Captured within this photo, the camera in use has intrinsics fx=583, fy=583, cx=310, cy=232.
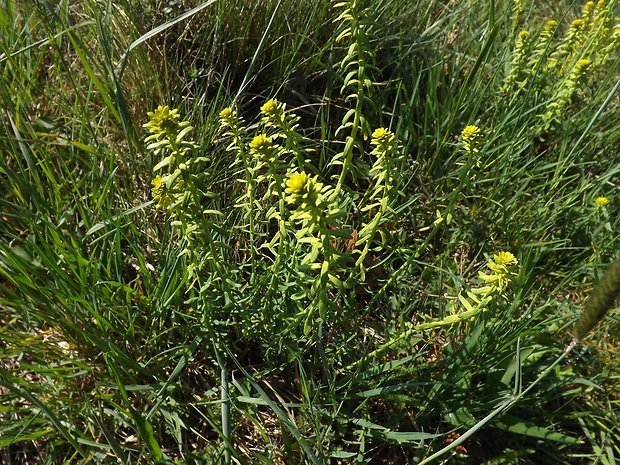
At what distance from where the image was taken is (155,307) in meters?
1.83

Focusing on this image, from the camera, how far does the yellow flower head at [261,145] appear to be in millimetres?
1457

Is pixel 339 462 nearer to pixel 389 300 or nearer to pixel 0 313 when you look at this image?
pixel 389 300

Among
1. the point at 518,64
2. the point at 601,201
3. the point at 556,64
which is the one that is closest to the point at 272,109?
the point at 601,201

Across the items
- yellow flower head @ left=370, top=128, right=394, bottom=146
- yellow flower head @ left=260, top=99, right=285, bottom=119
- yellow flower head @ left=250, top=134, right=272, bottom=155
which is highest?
yellow flower head @ left=260, top=99, right=285, bottom=119

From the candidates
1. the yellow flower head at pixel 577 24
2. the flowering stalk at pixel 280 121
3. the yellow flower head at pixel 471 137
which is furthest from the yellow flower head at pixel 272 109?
the yellow flower head at pixel 577 24

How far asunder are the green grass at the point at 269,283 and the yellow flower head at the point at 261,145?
0.29 feet

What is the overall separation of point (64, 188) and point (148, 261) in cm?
43

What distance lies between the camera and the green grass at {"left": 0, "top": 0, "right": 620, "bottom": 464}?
1666mm

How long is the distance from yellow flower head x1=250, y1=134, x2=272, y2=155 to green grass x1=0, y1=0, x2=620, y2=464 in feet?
0.29

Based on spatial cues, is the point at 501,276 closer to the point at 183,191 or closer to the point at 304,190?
the point at 304,190

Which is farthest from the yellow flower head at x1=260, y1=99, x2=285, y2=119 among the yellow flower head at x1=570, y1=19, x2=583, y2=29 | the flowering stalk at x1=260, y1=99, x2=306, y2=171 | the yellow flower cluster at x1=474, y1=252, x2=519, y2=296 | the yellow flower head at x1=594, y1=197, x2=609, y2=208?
the yellow flower head at x1=570, y1=19, x2=583, y2=29

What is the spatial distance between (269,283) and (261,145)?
20.0 inches

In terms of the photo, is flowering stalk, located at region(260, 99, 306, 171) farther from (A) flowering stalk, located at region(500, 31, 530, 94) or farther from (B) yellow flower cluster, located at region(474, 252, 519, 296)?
(A) flowering stalk, located at region(500, 31, 530, 94)

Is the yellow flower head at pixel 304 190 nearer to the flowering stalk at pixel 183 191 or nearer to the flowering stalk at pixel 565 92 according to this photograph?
the flowering stalk at pixel 183 191
